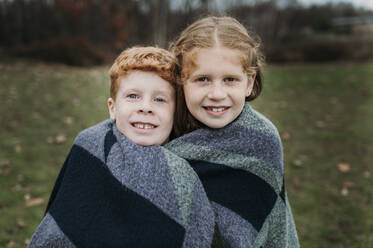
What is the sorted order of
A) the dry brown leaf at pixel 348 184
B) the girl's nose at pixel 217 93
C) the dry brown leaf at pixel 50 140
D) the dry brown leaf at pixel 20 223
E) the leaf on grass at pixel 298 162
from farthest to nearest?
the dry brown leaf at pixel 50 140 < the leaf on grass at pixel 298 162 < the dry brown leaf at pixel 348 184 < the dry brown leaf at pixel 20 223 < the girl's nose at pixel 217 93

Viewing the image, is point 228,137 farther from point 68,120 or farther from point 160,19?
point 160,19

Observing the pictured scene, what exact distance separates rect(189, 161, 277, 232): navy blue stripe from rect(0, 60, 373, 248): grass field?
6.84 feet

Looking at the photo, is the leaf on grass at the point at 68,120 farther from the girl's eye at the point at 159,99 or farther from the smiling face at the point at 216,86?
the smiling face at the point at 216,86

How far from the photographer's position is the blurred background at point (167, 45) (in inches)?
157

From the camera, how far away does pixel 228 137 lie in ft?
5.73

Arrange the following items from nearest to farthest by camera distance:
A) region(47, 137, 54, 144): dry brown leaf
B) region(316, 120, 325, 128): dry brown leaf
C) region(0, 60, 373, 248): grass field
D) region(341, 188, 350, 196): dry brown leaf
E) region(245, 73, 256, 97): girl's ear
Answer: region(245, 73, 256, 97): girl's ear → region(0, 60, 373, 248): grass field → region(341, 188, 350, 196): dry brown leaf → region(47, 137, 54, 144): dry brown leaf → region(316, 120, 325, 128): dry brown leaf

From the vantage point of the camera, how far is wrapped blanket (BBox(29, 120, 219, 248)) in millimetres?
1548

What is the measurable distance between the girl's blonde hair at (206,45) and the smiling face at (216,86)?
0.11 feet

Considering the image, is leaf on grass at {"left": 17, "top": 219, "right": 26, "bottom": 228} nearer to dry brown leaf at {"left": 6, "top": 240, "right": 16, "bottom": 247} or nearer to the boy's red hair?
dry brown leaf at {"left": 6, "top": 240, "right": 16, "bottom": 247}

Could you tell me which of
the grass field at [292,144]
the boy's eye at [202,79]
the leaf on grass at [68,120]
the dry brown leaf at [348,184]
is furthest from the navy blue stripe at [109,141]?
the leaf on grass at [68,120]

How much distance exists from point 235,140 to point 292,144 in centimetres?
444

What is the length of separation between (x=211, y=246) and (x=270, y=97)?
7.95 metres

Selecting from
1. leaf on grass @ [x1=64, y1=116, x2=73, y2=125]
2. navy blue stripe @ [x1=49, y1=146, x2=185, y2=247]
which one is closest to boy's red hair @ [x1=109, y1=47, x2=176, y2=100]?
navy blue stripe @ [x1=49, y1=146, x2=185, y2=247]

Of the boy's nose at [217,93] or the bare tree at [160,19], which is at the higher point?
the boy's nose at [217,93]
